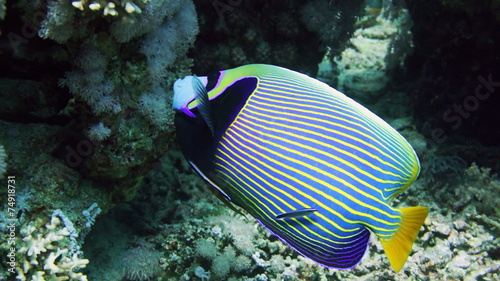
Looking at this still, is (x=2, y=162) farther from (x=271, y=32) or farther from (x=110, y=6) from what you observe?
(x=271, y=32)

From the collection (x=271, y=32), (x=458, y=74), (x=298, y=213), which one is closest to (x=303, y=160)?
(x=298, y=213)

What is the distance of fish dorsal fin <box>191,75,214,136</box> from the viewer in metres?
1.53

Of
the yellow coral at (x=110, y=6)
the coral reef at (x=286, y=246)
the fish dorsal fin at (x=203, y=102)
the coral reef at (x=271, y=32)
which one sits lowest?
the coral reef at (x=286, y=246)

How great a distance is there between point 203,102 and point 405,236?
3.45 ft

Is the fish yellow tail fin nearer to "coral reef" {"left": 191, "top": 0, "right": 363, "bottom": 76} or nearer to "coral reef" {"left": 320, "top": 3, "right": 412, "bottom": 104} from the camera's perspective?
"coral reef" {"left": 191, "top": 0, "right": 363, "bottom": 76}

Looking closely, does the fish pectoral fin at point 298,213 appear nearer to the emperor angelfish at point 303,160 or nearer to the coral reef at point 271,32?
the emperor angelfish at point 303,160

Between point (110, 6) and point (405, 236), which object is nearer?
point (405, 236)

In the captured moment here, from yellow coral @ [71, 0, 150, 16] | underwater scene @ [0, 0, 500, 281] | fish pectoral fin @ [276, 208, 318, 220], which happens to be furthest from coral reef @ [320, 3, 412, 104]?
fish pectoral fin @ [276, 208, 318, 220]

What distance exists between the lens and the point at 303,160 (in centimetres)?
145

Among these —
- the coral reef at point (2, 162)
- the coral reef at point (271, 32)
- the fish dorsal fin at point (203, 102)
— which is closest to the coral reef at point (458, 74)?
the coral reef at point (271, 32)

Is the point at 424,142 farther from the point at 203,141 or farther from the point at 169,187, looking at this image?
the point at 203,141

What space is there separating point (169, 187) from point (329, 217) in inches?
118

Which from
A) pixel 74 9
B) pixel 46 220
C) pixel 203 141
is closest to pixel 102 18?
pixel 74 9

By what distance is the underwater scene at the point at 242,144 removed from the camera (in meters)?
1.48
